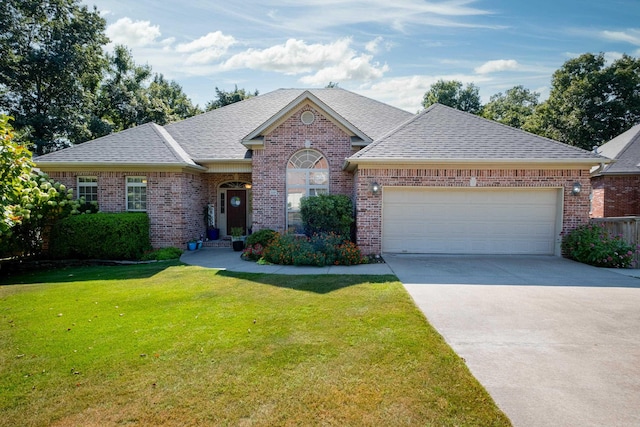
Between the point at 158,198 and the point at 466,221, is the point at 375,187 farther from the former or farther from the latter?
the point at 158,198

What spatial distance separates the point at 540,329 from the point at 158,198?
12662 mm

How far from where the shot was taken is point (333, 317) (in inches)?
220

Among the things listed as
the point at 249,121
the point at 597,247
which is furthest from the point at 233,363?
the point at 249,121

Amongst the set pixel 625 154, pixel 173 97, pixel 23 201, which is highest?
pixel 173 97

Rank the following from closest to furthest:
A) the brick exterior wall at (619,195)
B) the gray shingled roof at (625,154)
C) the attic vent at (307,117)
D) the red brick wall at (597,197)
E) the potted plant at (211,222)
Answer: the attic vent at (307,117)
the potted plant at (211,222)
the gray shingled roof at (625,154)
the brick exterior wall at (619,195)
the red brick wall at (597,197)

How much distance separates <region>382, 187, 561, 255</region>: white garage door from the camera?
11289mm

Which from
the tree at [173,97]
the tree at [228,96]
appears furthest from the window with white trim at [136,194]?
the tree at [228,96]

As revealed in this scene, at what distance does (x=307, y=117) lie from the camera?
13266 mm

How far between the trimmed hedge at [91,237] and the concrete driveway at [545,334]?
9.07m

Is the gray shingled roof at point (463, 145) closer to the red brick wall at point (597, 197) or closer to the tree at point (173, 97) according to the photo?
the red brick wall at point (597, 197)

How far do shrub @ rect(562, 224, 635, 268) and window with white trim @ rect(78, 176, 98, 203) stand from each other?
1688 cm

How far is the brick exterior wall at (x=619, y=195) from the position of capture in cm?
1778

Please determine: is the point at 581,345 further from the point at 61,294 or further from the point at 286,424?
the point at 61,294

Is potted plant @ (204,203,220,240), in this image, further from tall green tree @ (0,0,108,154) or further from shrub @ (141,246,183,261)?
tall green tree @ (0,0,108,154)
